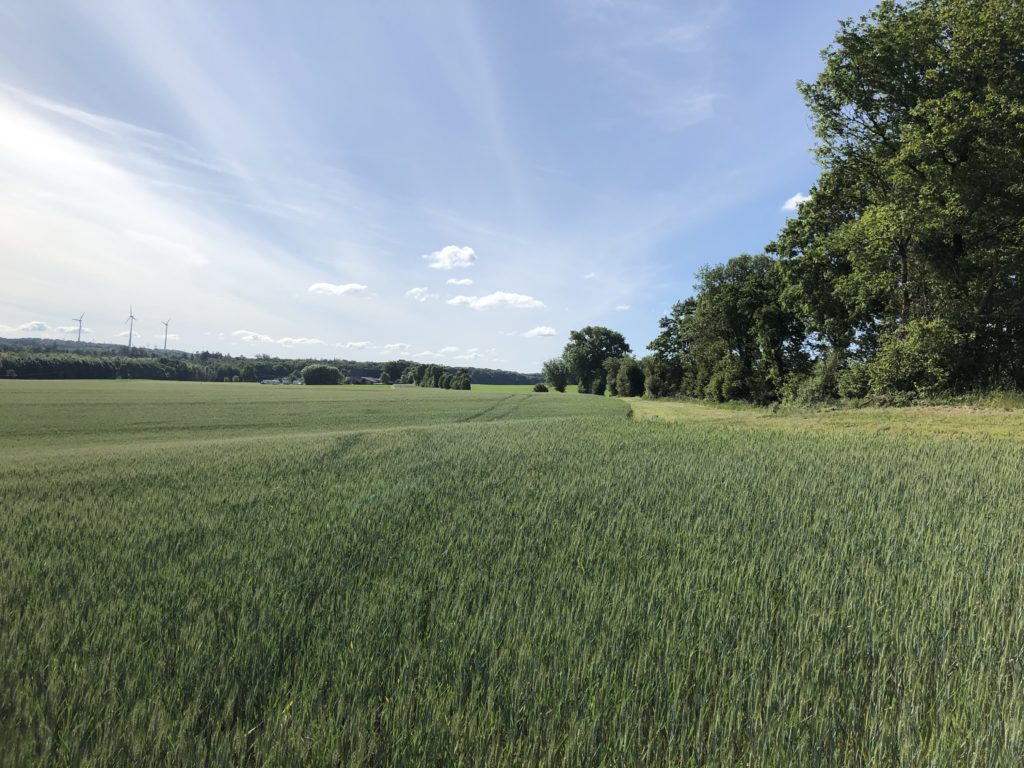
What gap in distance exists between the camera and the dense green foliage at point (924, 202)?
18.6m

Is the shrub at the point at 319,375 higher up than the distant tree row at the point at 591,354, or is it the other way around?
the distant tree row at the point at 591,354

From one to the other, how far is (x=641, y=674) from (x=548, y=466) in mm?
7085

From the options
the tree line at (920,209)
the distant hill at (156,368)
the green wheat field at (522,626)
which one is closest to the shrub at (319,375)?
the distant hill at (156,368)

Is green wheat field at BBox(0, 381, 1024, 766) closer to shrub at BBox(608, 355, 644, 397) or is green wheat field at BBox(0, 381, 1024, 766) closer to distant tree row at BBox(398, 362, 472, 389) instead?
shrub at BBox(608, 355, 644, 397)

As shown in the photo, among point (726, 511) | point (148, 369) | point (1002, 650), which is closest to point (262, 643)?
point (1002, 650)

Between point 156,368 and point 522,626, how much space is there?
14307 centimetres

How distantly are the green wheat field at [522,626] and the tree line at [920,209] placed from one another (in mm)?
18057

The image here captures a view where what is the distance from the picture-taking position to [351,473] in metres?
9.37

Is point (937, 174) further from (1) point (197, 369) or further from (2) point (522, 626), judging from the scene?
(1) point (197, 369)

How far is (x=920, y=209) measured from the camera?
19047mm

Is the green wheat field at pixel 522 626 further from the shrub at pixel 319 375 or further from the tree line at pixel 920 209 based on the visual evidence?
the shrub at pixel 319 375

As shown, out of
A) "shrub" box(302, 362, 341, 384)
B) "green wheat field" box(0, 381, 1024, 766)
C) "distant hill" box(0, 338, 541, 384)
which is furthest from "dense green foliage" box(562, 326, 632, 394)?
"green wheat field" box(0, 381, 1024, 766)

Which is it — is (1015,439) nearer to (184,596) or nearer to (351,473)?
(351,473)

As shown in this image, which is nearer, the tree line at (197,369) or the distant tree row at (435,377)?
the tree line at (197,369)
